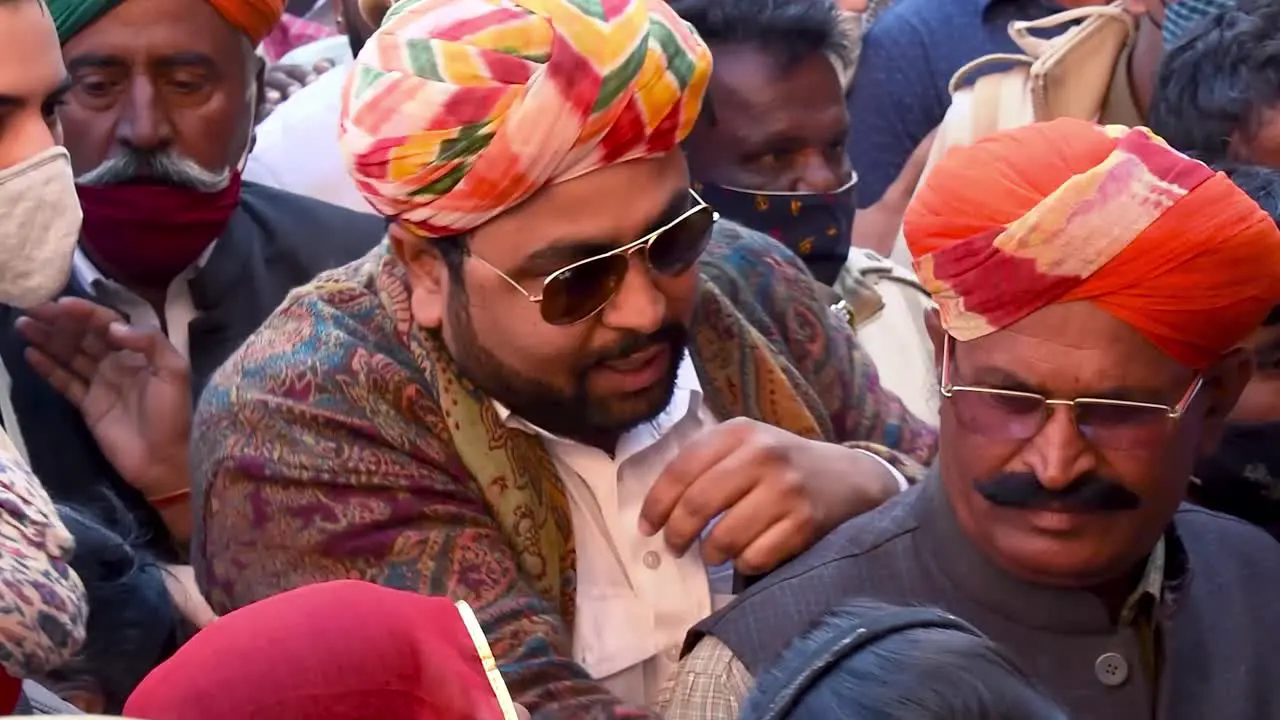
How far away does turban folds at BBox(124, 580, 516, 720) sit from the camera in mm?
1422

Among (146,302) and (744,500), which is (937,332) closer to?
(744,500)

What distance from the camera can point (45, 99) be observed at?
9.50 ft

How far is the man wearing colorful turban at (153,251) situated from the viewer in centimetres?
329

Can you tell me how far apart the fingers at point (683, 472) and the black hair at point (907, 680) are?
43.1 inches

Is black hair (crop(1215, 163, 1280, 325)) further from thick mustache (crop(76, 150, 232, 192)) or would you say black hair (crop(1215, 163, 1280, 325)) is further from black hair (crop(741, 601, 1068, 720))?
thick mustache (crop(76, 150, 232, 192))

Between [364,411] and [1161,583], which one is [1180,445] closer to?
[1161,583]

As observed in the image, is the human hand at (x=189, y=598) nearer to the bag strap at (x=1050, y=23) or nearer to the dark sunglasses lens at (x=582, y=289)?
the dark sunglasses lens at (x=582, y=289)

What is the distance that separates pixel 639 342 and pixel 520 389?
185 mm

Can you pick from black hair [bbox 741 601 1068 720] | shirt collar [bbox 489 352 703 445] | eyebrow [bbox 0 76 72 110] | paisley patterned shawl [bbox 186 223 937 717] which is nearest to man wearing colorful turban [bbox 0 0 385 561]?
eyebrow [bbox 0 76 72 110]

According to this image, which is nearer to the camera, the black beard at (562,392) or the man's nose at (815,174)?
the black beard at (562,392)

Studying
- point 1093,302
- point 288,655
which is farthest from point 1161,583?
point 288,655

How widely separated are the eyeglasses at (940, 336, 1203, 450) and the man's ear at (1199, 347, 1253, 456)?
10 cm

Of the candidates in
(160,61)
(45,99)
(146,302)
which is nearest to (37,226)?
(45,99)

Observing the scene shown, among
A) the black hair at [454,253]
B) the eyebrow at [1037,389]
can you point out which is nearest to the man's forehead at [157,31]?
the black hair at [454,253]
